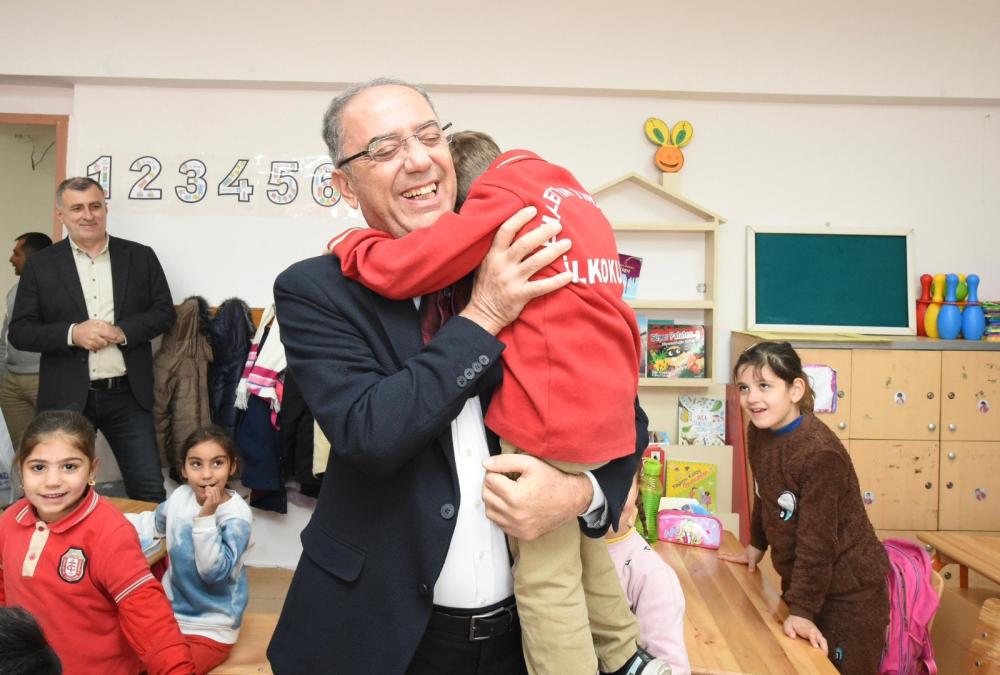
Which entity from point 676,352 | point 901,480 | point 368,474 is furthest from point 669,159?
point 368,474

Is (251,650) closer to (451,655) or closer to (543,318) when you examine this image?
(451,655)

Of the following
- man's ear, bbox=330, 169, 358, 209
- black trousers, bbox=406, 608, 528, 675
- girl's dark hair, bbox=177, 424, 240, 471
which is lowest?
black trousers, bbox=406, 608, 528, 675

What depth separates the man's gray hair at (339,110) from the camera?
120 cm

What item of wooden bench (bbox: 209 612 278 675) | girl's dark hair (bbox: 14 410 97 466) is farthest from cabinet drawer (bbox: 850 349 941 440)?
girl's dark hair (bbox: 14 410 97 466)

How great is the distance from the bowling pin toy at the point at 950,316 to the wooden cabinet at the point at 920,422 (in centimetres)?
21

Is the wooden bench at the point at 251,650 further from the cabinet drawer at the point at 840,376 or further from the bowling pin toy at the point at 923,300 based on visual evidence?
the bowling pin toy at the point at 923,300

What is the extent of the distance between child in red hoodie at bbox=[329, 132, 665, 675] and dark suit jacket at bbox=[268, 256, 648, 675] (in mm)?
58

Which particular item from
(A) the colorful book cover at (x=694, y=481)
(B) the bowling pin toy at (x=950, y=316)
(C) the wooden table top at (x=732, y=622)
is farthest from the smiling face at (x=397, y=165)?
(B) the bowling pin toy at (x=950, y=316)

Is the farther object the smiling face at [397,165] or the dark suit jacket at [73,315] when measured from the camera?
the dark suit jacket at [73,315]

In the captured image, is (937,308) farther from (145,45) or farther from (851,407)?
(145,45)

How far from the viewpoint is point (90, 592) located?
2.02 metres

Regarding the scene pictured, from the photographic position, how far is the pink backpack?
7.71 feet

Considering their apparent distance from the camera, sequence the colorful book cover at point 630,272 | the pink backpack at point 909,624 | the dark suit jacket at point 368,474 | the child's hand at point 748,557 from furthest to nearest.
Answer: the colorful book cover at point 630,272 < the child's hand at point 748,557 < the pink backpack at point 909,624 < the dark suit jacket at point 368,474

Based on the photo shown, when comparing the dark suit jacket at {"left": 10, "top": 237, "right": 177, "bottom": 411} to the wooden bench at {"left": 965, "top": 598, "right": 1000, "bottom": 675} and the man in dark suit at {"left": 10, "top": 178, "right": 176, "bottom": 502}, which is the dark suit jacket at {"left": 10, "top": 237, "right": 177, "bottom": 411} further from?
the wooden bench at {"left": 965, "top": 598, "right": 1000, "bottom": 675}
